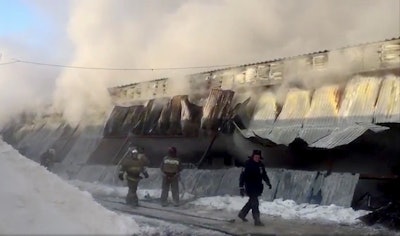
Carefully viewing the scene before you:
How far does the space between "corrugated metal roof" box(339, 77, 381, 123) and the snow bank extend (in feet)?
6.75

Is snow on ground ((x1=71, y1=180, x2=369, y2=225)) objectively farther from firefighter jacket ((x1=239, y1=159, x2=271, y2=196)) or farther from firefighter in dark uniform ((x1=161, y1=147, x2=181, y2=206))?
firefighter jacket ((x1=239, y1=159, x2=271, y2=196))

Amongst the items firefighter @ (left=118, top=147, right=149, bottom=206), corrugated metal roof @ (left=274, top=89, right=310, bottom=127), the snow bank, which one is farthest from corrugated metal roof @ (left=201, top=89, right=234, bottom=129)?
the snow bank

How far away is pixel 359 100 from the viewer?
452 inches

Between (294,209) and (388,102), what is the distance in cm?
294

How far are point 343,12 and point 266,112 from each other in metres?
3.33

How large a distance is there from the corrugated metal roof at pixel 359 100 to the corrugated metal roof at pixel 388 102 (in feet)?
0.45

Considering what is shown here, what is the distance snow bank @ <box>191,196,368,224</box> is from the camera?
995cm

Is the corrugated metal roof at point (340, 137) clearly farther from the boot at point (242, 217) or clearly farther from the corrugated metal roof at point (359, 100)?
the boot at point (242, 217)

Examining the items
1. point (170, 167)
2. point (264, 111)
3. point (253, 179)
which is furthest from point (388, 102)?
point (170, 167)

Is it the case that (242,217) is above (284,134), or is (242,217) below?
below

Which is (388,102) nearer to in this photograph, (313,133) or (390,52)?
(390,52)

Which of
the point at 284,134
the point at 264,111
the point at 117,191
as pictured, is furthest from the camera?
the point at 117,191

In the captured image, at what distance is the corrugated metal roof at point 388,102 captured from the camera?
10711mm

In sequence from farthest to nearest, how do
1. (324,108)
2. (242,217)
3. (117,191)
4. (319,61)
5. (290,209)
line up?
(117,191)
(319,61)
(324,108)
(290,209)
(242,217)
